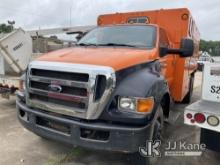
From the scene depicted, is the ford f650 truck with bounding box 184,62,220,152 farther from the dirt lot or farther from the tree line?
the tree line

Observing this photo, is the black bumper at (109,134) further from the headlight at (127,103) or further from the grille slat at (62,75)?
the grille slat at (62,75)

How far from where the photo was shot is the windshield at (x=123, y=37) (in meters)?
4.77

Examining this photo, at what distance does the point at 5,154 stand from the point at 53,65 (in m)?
1.76

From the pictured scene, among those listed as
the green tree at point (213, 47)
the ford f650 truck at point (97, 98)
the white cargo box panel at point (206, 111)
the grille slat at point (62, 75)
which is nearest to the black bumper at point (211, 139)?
the white cargo box panel at point (206, 111)

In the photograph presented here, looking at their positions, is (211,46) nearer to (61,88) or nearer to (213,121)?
(213,121)

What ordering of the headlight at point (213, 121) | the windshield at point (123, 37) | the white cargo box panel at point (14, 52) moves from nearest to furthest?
the headlight at point (213, 121)
the windshield at point (123, 37)
the white cargo box panel at point (14, 52)

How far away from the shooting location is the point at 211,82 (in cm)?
353

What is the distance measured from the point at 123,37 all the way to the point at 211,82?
1.96 m

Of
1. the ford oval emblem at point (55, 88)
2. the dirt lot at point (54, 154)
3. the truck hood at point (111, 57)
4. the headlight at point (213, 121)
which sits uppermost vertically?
the truck hood at point (111, 57)

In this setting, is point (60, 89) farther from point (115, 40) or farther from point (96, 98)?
point (115, 40)

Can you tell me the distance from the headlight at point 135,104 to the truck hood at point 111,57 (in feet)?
1.37

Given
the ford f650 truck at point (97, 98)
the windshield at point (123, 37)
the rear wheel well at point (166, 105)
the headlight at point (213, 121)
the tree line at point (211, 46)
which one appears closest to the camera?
the headlight at point (213, 121)

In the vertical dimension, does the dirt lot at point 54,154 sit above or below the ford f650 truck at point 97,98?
below

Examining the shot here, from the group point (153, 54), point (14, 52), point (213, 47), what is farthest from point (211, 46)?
point (153, 54)
